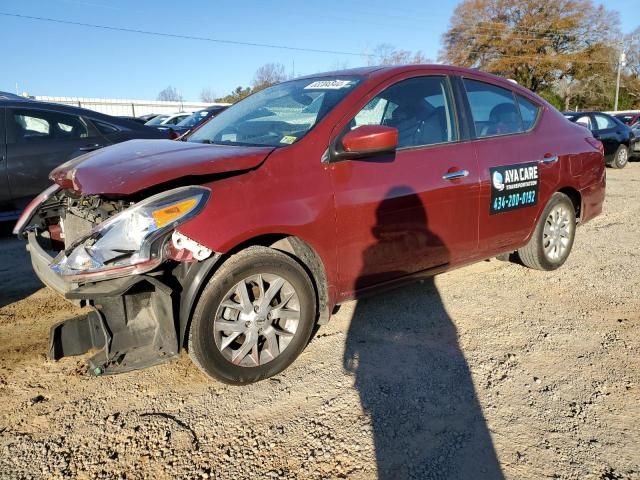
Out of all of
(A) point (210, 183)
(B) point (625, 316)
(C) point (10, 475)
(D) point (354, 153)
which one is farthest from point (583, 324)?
(C) point (10, 475)

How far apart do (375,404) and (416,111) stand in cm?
202

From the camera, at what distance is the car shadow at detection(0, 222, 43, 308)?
13.8 ft

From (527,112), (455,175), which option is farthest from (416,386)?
(527,112)

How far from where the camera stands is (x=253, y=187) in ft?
8.76

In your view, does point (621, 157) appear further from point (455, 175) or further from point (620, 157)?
point (455, 175)

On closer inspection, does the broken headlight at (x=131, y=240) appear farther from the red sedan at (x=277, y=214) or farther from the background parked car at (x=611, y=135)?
the background parked car at (x=611, y=135)

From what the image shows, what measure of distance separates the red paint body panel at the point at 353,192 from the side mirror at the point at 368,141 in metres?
0.13

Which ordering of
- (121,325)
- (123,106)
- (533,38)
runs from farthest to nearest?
(533,38)
(123,106)
(121,325)

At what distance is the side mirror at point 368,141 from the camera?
283 cm

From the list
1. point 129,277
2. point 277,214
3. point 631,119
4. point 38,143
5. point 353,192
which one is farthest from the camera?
point 631,119

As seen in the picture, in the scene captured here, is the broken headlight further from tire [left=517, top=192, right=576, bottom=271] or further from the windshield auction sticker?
tire [left=517, top=192, right=576, bottom=271]

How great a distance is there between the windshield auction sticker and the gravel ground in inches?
64.6

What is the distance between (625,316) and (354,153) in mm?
2453

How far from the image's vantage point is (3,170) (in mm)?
5699
